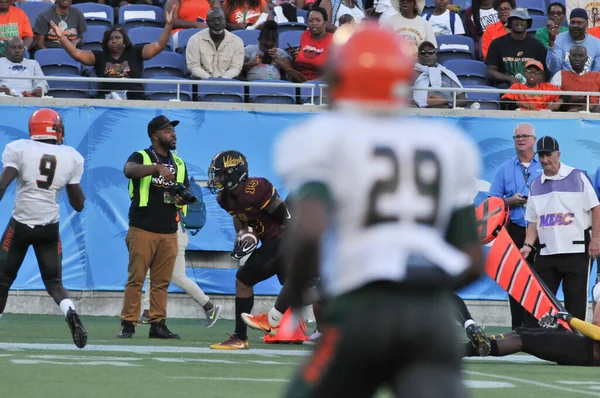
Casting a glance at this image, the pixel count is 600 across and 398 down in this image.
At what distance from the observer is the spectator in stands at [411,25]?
15.4 metres

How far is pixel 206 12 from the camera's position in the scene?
53.4ft

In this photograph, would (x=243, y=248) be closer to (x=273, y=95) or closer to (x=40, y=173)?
(x=40, y=173)

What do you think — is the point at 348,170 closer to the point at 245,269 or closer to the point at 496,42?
the point at 245,269

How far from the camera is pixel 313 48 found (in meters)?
15.1

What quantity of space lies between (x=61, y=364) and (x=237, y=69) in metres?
7.16

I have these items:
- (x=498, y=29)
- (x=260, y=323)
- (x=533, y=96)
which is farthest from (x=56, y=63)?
(x=498, y=29)

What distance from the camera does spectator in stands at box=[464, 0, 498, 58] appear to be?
16844 millimetres

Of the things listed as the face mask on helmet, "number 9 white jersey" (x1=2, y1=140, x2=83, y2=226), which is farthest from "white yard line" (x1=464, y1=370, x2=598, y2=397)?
"number 9 white jersey" (x1=2, y1=140, x2=83, y2=226)

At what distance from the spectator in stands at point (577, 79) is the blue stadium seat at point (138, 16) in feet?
16.8

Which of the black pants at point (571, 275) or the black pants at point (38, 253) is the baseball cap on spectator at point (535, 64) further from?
the black pants at point (38, 253)

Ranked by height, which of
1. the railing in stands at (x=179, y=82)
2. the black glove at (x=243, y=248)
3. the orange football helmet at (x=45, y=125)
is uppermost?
the railing in stands at (x=179, y=82)

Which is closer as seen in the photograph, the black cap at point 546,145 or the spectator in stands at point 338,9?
the black cap at point 546,145

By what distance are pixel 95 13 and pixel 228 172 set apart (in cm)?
629

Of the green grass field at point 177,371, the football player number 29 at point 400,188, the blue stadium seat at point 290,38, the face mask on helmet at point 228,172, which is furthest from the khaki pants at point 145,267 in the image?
the football player number 29 at point 400,188
